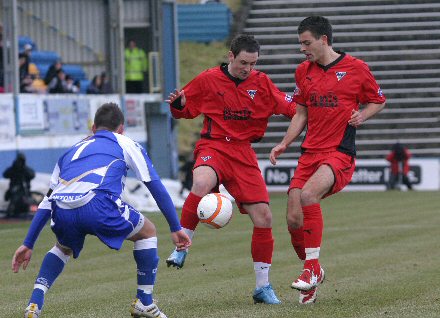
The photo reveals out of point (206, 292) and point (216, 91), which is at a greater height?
point (216, 91)

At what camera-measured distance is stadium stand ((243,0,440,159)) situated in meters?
38.8

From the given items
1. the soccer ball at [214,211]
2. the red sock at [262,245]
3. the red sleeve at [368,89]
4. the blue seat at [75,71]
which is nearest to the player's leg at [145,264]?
the soccer ball at [214,211]

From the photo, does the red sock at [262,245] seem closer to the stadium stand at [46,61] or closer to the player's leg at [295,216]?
the player's leg at [295,216]

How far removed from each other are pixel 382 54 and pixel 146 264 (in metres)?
33.8

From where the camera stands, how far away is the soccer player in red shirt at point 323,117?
31.1ft

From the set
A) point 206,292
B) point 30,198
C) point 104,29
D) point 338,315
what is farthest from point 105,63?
point 338,315

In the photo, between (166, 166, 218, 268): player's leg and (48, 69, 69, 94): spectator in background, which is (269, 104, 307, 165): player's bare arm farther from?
(48, 69, 69, 94): spectator in background

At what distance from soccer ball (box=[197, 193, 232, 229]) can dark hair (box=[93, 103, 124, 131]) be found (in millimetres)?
1715

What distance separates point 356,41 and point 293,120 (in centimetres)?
3242

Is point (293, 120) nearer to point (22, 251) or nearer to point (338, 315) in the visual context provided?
point (338, 315)

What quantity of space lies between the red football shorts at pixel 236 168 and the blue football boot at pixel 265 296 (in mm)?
709

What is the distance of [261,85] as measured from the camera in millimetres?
10062

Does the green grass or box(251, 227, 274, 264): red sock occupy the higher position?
box(251, 227, 274, 264): red sock

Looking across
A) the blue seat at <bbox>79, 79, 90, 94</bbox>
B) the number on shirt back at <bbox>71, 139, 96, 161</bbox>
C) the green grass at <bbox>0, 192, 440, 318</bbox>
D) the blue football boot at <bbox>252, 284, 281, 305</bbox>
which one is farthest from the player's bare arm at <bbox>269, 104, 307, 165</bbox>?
the blue seat at <bbox>79, 79, 90, 94</bbox>
